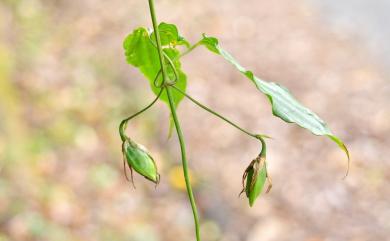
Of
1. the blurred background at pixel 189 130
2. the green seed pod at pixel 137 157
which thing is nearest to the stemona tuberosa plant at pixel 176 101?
the green seed pod at pixel 137 157

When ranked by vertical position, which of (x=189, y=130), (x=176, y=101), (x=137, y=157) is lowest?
(x=137, y=157)

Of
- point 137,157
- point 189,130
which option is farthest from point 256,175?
point 189,130

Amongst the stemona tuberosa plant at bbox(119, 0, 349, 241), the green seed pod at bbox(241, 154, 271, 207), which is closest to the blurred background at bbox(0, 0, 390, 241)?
the stemona tuberosa plant at bbox(119, 0, 349, 241)

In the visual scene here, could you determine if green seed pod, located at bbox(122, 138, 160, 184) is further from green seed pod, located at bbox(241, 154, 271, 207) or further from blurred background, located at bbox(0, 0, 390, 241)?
blurred background, located at bbox(0, 0, 390, 241)

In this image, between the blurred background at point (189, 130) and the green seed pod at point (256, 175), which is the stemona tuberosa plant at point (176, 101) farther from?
the blurred background at point (189, 130)

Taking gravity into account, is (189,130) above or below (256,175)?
above

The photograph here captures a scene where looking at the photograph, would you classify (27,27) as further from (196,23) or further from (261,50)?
(261,50)

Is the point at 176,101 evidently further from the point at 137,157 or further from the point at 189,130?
the point at 189,130

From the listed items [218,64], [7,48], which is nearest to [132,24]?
[218,64]
